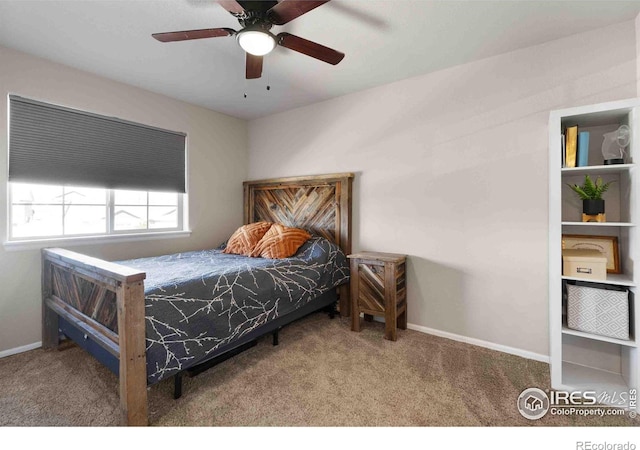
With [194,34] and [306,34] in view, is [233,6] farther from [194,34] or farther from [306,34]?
[306,34]

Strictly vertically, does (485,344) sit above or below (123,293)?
below

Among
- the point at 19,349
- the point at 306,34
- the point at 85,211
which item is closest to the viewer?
the point at 306,34

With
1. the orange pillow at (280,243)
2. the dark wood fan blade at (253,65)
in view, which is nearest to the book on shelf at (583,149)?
the dark wood fan blade at (253,65)

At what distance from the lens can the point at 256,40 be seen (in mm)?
1654

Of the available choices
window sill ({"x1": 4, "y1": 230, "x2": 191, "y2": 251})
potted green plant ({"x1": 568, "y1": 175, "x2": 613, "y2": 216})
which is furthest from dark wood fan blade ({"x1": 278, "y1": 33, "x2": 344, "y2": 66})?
window sill ({"x1": 4, "y1": 230, "x2": 191, "y2": 251})

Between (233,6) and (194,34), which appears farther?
(194,34)

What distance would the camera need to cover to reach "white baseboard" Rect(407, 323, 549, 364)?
2234mm

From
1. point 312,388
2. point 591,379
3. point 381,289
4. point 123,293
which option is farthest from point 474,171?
point 123,293

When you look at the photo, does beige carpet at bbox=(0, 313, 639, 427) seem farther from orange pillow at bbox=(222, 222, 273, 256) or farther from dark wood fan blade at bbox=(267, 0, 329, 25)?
dark wood fan blade at bbox=(267, 0, 329, 25)

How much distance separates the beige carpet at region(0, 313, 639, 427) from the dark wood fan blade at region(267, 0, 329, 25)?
2.12m

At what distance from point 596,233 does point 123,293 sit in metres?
2.95

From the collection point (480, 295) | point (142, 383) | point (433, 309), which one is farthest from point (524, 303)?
point (142, 383)

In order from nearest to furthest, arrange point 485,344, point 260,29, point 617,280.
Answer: point 260,29
point 617,280
point 485,344

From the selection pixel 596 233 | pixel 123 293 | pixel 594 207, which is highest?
pixel 594 207
